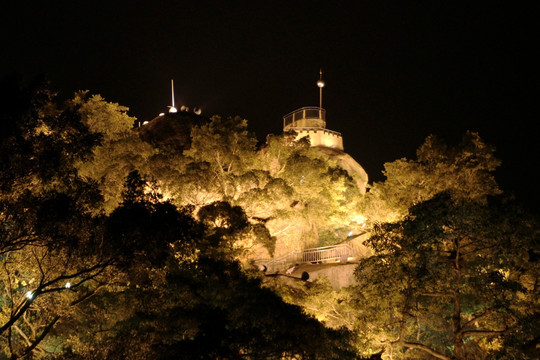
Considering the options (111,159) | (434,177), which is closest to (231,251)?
(111,159)

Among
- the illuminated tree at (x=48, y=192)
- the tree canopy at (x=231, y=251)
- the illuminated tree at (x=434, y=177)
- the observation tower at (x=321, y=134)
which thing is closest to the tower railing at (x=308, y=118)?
the observation tower at (x=321, y=134)

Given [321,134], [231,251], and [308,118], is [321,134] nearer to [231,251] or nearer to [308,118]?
[308,118]

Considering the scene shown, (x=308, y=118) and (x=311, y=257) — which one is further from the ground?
(x=308, y=118)

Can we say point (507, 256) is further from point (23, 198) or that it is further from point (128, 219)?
point (23, 198)

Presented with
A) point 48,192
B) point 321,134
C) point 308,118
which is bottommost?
point 48,192

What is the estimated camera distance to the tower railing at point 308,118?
3291 centimetres

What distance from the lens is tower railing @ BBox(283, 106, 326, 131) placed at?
32906mm

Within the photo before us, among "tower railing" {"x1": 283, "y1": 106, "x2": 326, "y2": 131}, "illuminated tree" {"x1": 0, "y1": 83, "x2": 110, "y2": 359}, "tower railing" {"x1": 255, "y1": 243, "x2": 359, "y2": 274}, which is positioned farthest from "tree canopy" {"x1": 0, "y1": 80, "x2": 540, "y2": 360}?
"tower railing" {"x1": 283, "y1": 106, "x2": 326, "y2": 131}

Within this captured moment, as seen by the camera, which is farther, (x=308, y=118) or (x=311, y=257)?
(x=308, y=118)

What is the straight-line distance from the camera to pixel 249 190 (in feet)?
68.3

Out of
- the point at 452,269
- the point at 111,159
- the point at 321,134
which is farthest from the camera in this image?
the point at 321,134

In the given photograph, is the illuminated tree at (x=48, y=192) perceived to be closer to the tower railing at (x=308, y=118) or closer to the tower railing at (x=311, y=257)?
the tower railing at (x=311, y=257)

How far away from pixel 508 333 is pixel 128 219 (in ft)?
34.5

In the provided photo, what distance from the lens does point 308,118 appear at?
33.1 metres
